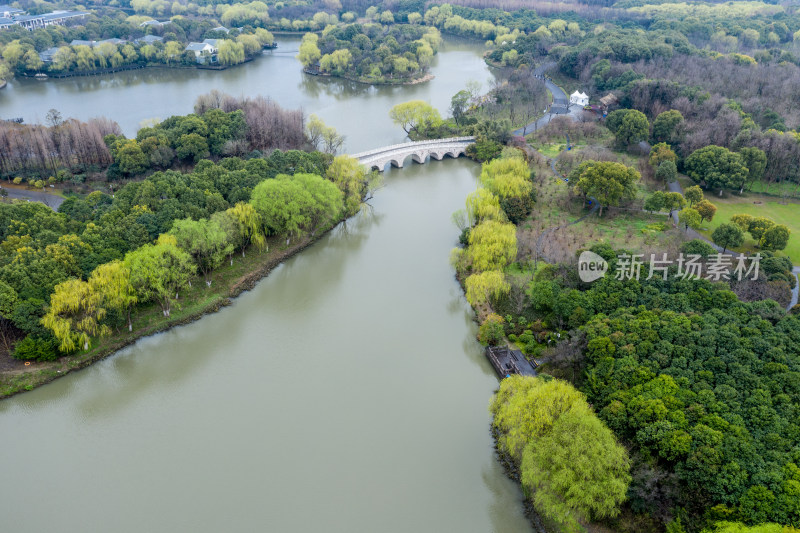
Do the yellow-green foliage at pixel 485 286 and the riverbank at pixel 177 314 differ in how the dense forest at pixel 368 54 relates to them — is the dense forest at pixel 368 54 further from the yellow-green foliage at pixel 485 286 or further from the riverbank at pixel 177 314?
the yellow-green foliage at pixel 485 286

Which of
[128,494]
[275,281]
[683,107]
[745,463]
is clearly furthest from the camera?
[683,107]

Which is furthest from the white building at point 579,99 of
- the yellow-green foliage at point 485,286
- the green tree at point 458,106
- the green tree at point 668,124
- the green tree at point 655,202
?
the yellow-green foliage at point 485,286

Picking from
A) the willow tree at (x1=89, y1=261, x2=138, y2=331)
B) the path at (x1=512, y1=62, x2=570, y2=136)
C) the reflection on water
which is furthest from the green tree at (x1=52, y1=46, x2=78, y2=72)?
the path at (x1=512, y1=62, x2=570, y2=136)

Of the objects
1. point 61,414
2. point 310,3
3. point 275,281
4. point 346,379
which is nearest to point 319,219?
point 275,281

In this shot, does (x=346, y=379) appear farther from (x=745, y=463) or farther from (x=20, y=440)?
(x=745, y=463)

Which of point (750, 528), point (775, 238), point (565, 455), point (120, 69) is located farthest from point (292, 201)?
point (120, 69)
